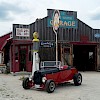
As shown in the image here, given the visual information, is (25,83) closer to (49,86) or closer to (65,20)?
(49,86)

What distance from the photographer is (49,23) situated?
80.4 ft

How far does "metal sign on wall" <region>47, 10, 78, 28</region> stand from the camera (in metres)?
24.5

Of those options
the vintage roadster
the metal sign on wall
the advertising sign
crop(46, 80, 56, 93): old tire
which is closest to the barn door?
the metal sign on wall

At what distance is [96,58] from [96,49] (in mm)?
872

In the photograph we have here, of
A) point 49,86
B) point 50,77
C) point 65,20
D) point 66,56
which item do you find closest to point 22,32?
point 65,20

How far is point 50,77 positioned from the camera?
13531 mm

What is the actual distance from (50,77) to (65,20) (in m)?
12.3

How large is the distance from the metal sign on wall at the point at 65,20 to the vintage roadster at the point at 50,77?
997 centimetres

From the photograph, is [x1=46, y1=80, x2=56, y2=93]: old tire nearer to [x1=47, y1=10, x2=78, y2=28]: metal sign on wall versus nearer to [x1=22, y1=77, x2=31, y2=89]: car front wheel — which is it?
[x1=22, y1=77, x2=31, y2=89]: car front wheel

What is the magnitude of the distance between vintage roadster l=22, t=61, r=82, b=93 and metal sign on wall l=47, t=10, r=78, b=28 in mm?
9966

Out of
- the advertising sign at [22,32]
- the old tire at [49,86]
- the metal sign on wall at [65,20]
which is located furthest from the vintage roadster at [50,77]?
the metal sign on wall at [65,20]

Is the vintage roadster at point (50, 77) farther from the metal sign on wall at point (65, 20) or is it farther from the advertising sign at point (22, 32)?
the metal sign on wall at point (65, 20)

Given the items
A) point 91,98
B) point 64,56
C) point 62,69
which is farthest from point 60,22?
point 91,98

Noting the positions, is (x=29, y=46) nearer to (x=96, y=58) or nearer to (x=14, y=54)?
(x=14, y=54)
